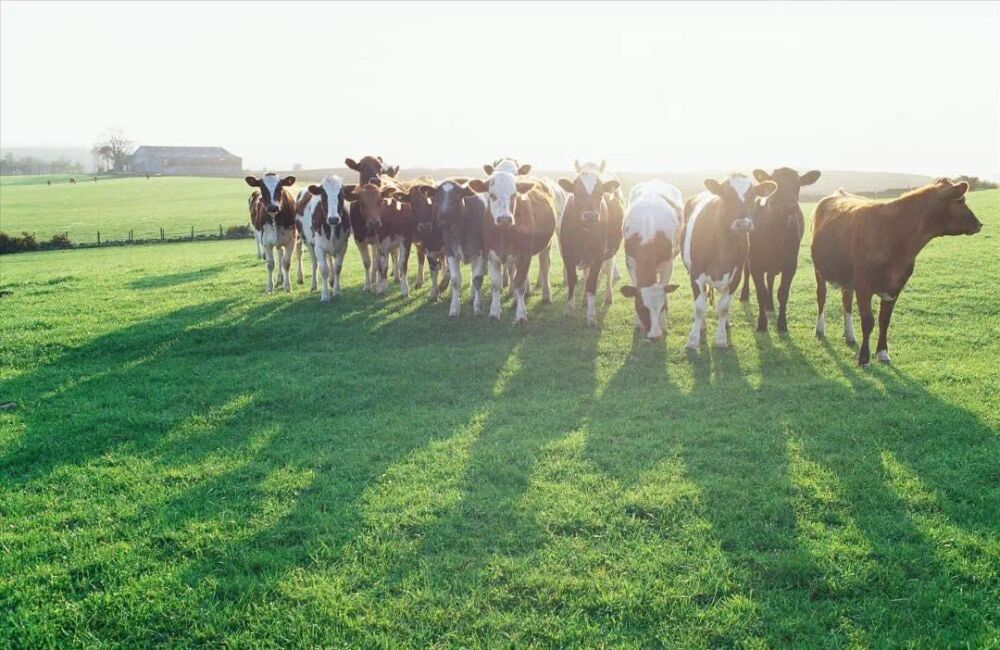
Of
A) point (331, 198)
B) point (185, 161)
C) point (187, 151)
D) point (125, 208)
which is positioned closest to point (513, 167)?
point (331, 198)

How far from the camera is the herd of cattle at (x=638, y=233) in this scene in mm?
9828

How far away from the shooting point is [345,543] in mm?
5676

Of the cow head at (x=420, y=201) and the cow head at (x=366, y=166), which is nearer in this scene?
the cow head at (x=420, y=201)

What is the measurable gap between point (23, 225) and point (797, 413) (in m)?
47.7

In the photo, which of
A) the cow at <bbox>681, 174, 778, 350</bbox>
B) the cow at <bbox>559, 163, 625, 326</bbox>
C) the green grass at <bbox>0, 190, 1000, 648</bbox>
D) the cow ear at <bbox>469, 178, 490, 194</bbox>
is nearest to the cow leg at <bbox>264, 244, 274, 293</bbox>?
the green grass at <bbox>0, 190, 1000, 648</bbox>

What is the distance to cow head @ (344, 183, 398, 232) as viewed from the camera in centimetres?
1477

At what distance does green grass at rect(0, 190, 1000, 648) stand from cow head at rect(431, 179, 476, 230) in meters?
2.53

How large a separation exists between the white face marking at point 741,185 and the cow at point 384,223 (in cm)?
693

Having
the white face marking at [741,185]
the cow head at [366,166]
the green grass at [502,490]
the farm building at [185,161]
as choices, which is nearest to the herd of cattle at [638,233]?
the white face marking at [741,185]

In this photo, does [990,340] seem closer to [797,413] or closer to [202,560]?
[797,413]

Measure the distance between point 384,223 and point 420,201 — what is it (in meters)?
1.22

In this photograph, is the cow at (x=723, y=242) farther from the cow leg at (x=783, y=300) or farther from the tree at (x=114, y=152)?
the tree at (x=114, y=152)

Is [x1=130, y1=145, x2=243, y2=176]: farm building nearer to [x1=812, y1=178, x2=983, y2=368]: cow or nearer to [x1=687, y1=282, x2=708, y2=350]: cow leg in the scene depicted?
[x1=687, y1=282, x2=708, y2=350]: cow leg

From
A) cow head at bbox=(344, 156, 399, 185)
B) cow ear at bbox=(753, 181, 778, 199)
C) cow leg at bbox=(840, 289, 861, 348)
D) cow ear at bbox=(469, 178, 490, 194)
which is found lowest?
cow leg at bbox=(840, 289, 861, 348)
